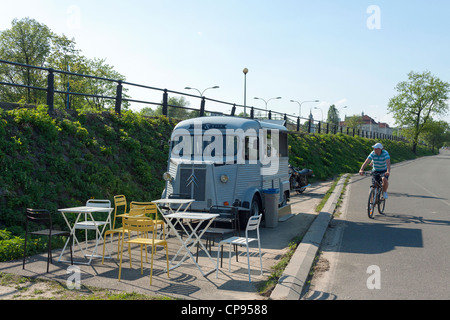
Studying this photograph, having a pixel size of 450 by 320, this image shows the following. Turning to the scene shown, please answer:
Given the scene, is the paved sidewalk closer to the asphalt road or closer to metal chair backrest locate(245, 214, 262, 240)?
metal chair backrest locate(245, 214, 262, 240)

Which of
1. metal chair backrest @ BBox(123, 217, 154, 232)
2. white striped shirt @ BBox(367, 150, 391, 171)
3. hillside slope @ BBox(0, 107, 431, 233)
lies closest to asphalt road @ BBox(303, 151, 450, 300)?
white striped shirt @ BBox(367, 150, 391, 171)

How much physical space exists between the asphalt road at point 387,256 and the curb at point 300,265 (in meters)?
0.16

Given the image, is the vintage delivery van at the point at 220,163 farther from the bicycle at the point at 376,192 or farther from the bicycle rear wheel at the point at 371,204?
the bicycle at the point at 376,192

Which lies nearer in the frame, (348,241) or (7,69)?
(348,241)

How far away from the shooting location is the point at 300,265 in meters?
6.47

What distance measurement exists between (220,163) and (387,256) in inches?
155

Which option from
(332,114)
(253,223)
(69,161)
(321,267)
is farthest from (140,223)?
(332,114)

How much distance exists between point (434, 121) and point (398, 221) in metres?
72.2

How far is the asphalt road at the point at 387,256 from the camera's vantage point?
5.49 metres

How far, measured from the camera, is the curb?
17.3 ft

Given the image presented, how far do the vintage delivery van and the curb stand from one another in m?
1.50
